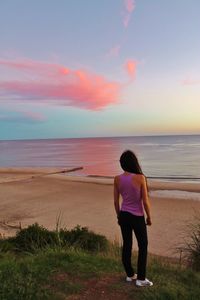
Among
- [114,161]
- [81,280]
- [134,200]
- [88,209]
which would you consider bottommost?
[114,161]

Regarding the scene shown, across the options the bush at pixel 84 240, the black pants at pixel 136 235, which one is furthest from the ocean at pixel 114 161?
the black pants at pixel 136 235

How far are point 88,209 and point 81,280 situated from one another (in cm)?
1264

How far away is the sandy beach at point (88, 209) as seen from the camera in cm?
1321

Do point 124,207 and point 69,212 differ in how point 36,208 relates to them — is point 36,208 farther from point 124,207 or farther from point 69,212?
point 124,207

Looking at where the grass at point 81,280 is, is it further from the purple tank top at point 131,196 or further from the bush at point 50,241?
the bush at point 50,241

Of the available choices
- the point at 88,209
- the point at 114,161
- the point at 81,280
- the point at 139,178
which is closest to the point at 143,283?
the point at 81,280

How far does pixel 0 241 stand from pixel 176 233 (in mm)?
6557

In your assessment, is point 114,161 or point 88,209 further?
point 114,161

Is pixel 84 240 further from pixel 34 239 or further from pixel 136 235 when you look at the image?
pixel 136 235

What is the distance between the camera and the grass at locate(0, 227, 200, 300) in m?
4.86

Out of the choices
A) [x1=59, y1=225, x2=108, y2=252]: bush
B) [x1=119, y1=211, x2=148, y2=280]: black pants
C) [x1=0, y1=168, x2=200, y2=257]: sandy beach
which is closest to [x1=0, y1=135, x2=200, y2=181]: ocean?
[x1=0, y1=168, x2=200, y2=257]: sandy beach

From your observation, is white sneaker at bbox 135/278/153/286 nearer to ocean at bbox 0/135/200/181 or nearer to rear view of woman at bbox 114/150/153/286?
rear view of woman at bbox 114/150/153/286

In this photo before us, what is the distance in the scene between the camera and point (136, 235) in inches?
207

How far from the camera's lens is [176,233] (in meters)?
13.0
